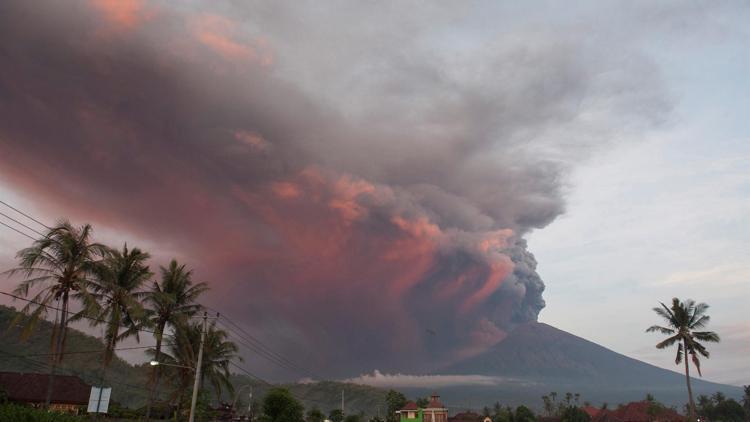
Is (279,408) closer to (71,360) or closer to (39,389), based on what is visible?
(39,389)

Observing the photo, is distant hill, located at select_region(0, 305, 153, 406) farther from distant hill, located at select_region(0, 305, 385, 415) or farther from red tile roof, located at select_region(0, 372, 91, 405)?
red tile roof, located at select_region(0, 372, 91, 405)

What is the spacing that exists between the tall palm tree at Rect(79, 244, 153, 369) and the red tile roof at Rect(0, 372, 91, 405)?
1565 inches

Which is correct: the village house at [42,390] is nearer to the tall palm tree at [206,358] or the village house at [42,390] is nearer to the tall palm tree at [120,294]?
the tall palm tree at [206,358]

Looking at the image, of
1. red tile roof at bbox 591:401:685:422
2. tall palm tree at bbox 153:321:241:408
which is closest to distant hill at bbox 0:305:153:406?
tall palm tree at bbox 153:321:241:408

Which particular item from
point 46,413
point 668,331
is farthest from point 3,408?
point 668,331

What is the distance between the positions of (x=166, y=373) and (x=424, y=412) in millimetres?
70259

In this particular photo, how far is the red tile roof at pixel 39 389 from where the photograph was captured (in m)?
72.6

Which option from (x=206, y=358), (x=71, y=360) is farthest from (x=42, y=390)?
(x=71, y=360)

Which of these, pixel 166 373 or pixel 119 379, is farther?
pixel 119 379

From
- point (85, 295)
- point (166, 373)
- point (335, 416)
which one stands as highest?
point (85, 295)

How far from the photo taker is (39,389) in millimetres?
75062

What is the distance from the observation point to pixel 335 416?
12019 centimetres

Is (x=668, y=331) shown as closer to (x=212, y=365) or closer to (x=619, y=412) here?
(x=212, y=365)

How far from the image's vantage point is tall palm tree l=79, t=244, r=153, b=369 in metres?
41.9
